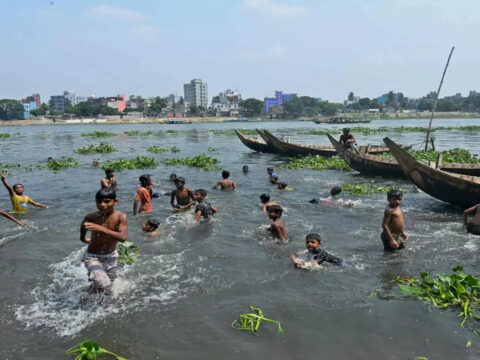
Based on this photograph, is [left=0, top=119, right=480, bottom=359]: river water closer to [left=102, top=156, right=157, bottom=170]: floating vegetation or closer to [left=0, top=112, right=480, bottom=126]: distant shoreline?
[left=102, top=156, right=157, bottom=170]: floating vegetation

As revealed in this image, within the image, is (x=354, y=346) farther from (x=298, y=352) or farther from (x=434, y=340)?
(x=434, y=340)

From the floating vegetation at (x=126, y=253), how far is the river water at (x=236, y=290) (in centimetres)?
15

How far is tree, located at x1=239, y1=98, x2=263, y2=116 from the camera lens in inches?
6014

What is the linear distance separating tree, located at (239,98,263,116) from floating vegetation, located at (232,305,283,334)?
150310 millimetres

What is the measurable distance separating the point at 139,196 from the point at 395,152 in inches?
283

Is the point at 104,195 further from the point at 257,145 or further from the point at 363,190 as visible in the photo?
the point at 257,145

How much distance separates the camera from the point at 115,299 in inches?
230

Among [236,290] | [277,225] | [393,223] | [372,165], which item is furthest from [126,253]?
[372,165]

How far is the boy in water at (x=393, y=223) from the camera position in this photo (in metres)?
7.23

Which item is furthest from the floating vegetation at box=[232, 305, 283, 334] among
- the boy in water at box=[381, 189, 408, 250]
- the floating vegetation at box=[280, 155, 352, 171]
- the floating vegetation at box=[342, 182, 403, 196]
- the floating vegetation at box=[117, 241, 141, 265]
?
the floating vegetation at box=[280, 155, 352, 171]

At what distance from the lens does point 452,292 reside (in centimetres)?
564

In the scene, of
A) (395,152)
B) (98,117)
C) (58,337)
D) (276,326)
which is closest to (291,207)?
(395,152)

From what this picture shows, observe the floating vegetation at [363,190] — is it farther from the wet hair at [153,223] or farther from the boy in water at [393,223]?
the wet hair at [153,223]

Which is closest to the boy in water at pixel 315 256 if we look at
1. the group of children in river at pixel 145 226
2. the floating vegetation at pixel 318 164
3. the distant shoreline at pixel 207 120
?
the group of children in river at pixel 145 226
